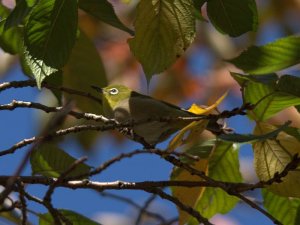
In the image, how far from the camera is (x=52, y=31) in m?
1.84

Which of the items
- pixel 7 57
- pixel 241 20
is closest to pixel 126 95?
pixel 241 20

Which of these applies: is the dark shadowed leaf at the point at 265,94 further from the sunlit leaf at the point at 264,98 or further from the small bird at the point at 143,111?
the small bird at the point at 143,111

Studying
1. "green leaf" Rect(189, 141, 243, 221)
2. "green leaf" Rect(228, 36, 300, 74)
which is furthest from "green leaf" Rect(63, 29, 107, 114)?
"green leaf" Rect(228, 36, 300, 74)

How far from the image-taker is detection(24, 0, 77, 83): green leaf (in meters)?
1.81

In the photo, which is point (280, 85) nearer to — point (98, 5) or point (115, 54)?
point (98, 5)

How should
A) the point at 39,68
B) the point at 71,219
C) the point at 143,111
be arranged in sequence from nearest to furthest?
1. the point at 39,68
2. the point at 71,219
3. the point at 143,111

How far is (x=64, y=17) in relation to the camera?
1824 mm

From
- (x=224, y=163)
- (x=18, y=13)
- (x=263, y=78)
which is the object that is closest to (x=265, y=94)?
(x=263, y=78)

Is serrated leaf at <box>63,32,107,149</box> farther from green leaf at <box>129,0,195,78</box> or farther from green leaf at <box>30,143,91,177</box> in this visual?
green leaf at <box>129,0,195,78</box>

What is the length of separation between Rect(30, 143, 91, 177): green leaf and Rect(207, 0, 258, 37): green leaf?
0.57 meters

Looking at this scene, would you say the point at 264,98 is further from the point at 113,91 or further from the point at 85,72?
the point at 113,91

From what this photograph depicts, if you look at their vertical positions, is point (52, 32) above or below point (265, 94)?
above

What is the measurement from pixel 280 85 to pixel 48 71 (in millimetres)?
582

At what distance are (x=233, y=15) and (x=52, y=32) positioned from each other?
483 millimetres
